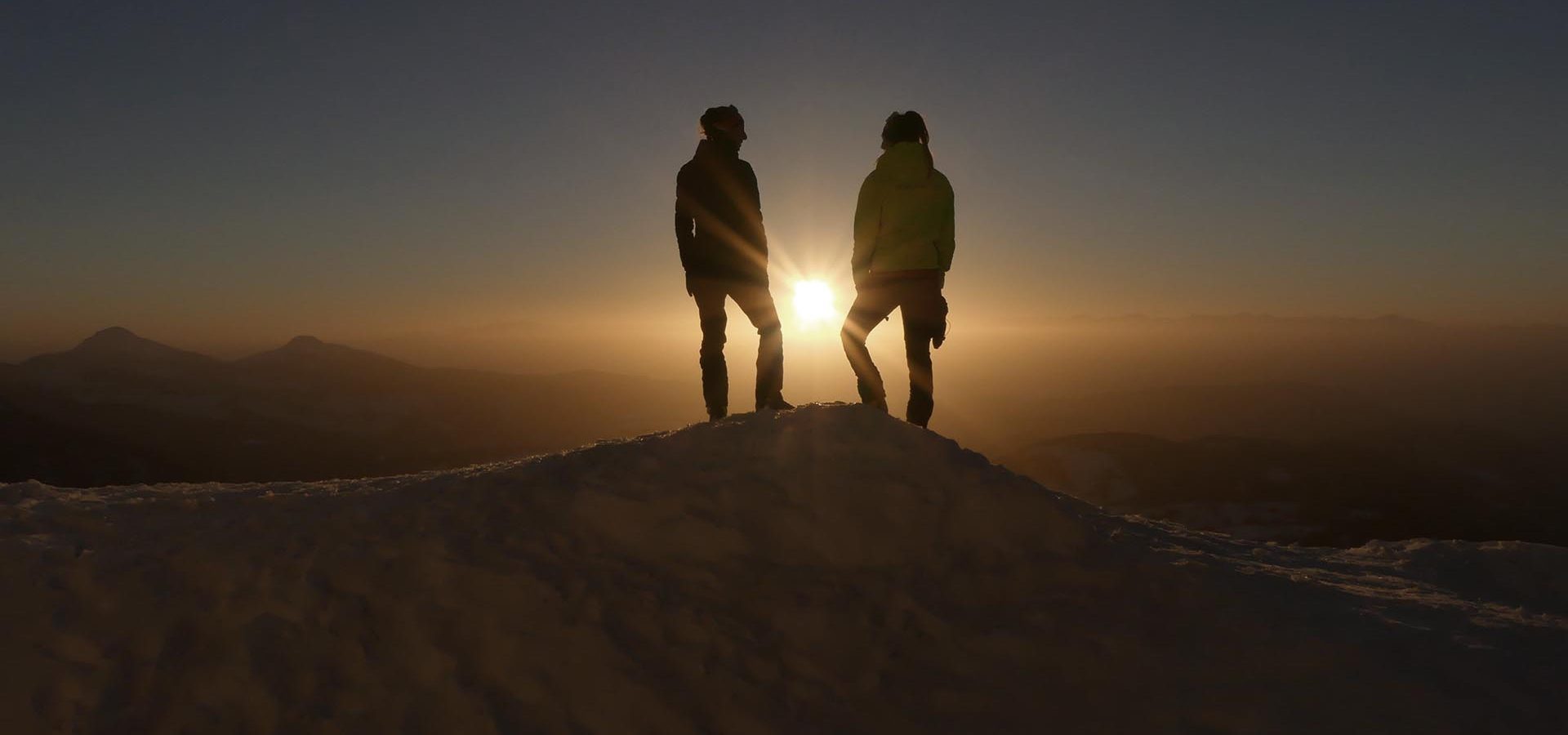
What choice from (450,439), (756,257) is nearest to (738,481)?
(756,257)

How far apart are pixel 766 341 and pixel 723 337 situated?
0.49 m

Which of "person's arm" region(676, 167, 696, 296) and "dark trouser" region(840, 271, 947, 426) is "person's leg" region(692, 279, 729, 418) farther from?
"dark trouser" region(840, 271, 947, 426)

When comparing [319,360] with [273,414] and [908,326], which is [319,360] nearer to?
[273,414]

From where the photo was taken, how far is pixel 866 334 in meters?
7.42

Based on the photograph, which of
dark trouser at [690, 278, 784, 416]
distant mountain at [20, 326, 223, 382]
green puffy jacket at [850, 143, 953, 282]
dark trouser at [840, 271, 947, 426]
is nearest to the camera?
green puffy jacket at [850, 143, 953, 282]

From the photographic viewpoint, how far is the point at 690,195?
7434mm

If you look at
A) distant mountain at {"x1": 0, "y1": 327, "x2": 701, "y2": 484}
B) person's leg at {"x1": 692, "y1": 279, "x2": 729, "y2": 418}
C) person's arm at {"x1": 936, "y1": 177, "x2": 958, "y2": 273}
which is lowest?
distant mountain at {"x1": 0, "y1": 327, "x2": 701, "y2": 484}

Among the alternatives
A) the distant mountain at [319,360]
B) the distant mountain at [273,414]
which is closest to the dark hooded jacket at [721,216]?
the distant mountain at [273,414]

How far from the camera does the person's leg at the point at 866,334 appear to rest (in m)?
7.29

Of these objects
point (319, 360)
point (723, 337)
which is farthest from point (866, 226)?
point (319, 360)

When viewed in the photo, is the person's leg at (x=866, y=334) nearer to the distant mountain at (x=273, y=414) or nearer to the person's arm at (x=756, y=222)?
the person's arm at (x=756, y=222)

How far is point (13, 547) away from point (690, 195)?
5.68 m

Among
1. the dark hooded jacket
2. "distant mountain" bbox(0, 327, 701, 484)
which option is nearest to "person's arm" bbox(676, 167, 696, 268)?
the dark hooded jacket

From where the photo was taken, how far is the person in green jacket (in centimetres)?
701
